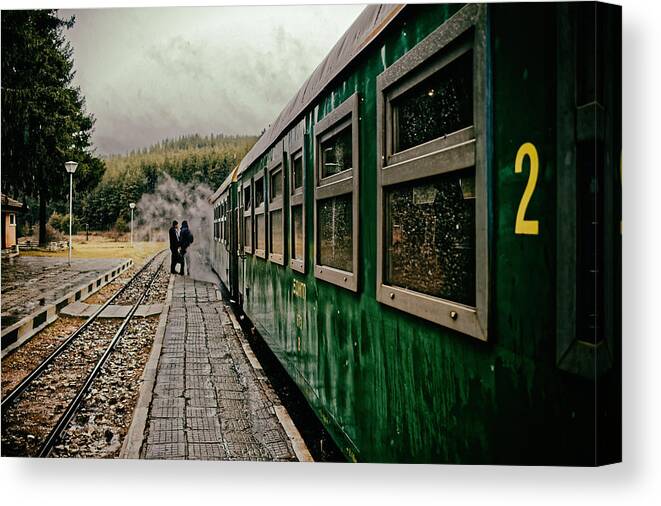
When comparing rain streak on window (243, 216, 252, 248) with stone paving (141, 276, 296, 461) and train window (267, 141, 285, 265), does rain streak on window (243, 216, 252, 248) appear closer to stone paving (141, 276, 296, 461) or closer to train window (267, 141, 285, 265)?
train window (267, 141, 285, 265)

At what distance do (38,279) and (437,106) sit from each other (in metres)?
2.49

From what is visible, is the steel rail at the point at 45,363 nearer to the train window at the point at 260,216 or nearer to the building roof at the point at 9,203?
the building roof at the point at 9,203

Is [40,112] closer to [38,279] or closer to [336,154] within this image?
[38,279]

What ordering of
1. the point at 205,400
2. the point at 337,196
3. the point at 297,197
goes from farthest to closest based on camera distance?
the point at 297,197
the point at 205,400
the point at 337,196

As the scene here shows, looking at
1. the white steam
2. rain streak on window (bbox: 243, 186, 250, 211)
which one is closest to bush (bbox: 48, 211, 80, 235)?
the white steam

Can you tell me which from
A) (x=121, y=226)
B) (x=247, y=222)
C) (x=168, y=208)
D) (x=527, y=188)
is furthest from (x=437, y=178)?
(x=247, y=222)

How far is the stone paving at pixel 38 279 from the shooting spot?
11.2ft

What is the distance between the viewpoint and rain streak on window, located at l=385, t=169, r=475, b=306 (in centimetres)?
206

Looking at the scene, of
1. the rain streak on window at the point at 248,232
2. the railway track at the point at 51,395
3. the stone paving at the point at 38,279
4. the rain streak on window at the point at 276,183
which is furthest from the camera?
the rain streak on window at the point at 248,232

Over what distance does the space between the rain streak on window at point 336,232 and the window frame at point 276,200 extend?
2.29 feet

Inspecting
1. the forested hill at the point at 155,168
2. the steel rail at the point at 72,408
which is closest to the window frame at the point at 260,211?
the forested hill at the point at 155,168

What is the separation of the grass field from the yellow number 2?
2186 millimetres

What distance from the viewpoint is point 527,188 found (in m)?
1.89

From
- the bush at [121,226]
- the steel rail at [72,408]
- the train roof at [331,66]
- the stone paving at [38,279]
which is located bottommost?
the steel rail at [72,408]
